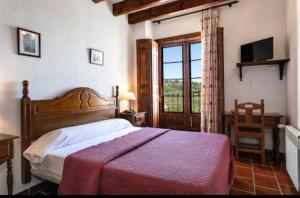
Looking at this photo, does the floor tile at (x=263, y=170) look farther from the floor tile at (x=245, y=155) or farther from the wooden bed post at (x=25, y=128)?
the wooden bed post at (x=25, y=128)

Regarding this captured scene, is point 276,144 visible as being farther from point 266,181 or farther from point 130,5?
point 130,5

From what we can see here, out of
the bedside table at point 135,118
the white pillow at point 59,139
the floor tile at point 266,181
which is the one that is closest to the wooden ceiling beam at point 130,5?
the bedside table at point 135,118

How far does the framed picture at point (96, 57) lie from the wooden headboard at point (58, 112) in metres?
0.54

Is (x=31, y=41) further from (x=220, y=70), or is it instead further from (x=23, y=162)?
(x=220, y=70)

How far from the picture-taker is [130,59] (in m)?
4.21

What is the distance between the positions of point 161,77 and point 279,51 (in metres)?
2.32

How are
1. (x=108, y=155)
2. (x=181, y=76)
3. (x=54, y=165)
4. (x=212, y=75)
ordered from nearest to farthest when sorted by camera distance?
(x=108, y=155) → (x=54, y=165) → (x=212, y=75) → (x=181, y=76)

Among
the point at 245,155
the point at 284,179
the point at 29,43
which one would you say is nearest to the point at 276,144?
the point at 245,155

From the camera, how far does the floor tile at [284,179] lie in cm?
238

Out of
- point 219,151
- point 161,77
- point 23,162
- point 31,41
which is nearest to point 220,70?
point 161,77

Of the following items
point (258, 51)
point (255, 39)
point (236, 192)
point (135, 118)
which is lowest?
point (236, 192)

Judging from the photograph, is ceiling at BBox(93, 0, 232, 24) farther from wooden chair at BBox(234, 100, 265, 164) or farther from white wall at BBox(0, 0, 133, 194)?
wooden chair at BBox(234, 100, 265, 164)

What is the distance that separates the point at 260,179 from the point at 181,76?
8.03 feet

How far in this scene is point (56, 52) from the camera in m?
2.57
